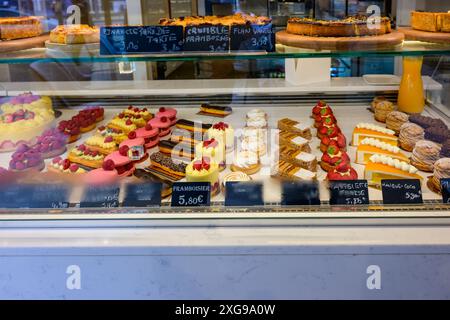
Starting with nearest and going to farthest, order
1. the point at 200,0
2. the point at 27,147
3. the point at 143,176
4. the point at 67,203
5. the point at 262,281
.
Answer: the point at 262,281 → the point at 67,203 → the point at 143,176 → the point at 27,147 → the point at 200,0

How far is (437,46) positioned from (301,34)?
46 cm

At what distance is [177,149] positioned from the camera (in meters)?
2.19

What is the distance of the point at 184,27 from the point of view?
1706mm

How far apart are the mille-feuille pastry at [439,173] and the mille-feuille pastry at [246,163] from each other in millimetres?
686

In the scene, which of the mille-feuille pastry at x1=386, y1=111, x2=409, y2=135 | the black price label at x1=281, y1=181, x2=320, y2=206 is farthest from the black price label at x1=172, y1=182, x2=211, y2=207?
the mille-feuille pastry at x1=386, y1=111, x2=409, y2=135

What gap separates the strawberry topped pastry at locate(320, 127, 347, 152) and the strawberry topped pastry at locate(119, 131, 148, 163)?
816mm

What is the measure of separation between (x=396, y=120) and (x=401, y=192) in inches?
29.8

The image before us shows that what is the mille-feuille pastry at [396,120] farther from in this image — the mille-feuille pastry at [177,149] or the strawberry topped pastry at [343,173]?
the mille-feuille pastry at [177,149]

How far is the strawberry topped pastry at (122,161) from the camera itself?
2029 mm

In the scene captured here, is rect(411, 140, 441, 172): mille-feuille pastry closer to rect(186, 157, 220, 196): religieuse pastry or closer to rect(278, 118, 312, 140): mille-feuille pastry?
rect(278, 118, 312, 140): mille-feuille pastry

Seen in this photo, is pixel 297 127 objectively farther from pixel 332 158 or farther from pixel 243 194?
pixel 243 194

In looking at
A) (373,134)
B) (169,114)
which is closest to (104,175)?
(169,114)

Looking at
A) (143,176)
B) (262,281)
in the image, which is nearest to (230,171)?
(143,176)

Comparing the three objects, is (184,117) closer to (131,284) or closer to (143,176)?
(143,176)
